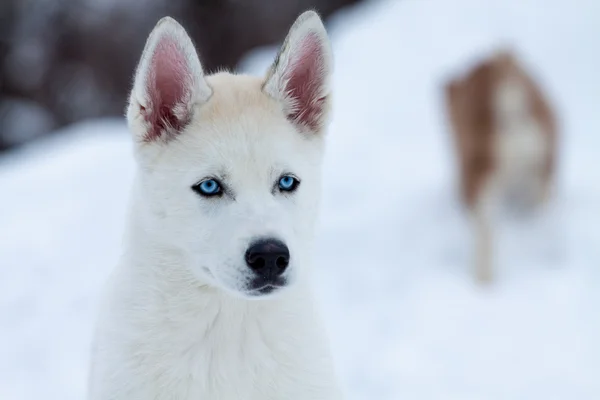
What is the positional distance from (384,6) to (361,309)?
→ 27.9 ft

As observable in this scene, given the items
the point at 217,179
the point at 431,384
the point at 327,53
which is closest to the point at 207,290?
the point at 217,179

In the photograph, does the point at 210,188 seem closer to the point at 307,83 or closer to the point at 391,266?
the point at 307,83

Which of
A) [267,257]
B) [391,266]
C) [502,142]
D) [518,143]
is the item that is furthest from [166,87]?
[518,143]

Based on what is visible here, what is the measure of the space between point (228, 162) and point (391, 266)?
377cm

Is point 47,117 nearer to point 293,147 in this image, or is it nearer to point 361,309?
point 361,309

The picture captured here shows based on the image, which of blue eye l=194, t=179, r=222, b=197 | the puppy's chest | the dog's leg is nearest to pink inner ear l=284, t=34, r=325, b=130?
blue eye l=194, t=179, r=222, b=197

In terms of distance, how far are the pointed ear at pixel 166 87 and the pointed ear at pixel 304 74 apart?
0.29 meters

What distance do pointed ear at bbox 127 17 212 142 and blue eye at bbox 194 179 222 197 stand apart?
283mm

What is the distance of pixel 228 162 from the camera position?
3.07 metres

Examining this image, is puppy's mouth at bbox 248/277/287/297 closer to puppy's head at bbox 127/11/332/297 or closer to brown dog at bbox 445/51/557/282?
puppy's head at bbox 127/11/332/297

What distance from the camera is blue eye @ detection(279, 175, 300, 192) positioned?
3158mm

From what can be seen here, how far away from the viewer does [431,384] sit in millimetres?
5145

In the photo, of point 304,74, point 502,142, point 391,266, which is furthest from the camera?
point 502,142

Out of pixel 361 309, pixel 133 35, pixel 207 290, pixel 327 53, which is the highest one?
pixel 133 35
